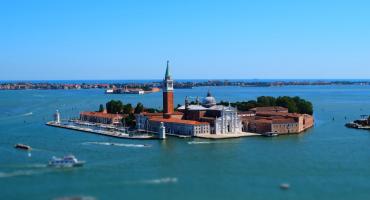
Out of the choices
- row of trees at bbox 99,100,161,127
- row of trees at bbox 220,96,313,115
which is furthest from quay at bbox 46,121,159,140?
row of trees at bbox 220,96,313,115

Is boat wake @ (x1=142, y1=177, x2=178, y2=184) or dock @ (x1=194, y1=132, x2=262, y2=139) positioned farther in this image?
dock @ (x1=194, y1=132, x2=262, y2=139)

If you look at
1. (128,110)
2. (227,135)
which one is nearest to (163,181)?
(227,135)

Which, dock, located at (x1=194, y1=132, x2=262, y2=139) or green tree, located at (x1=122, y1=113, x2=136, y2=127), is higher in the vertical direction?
green tree, located at (x1=122, y1=113, x2=136, y2=127)

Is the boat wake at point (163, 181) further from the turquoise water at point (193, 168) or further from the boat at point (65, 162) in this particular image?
the boat at point (65, 162)

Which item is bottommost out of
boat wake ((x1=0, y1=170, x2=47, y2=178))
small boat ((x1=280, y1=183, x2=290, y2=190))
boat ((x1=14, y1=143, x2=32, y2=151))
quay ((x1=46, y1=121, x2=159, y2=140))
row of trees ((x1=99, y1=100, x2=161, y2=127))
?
quay ((x1=46, y1=121, x2=159, y2=140))

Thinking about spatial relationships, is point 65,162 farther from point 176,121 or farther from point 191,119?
point 191,119

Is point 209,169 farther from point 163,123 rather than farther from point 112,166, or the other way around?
point 163,123

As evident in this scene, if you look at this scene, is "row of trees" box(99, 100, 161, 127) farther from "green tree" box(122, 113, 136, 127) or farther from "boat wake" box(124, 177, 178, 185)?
"boat wake" box(124, 177, 178, 185)

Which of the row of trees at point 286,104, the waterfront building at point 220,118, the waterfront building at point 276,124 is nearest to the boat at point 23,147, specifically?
the waterfront building at point 220,118
